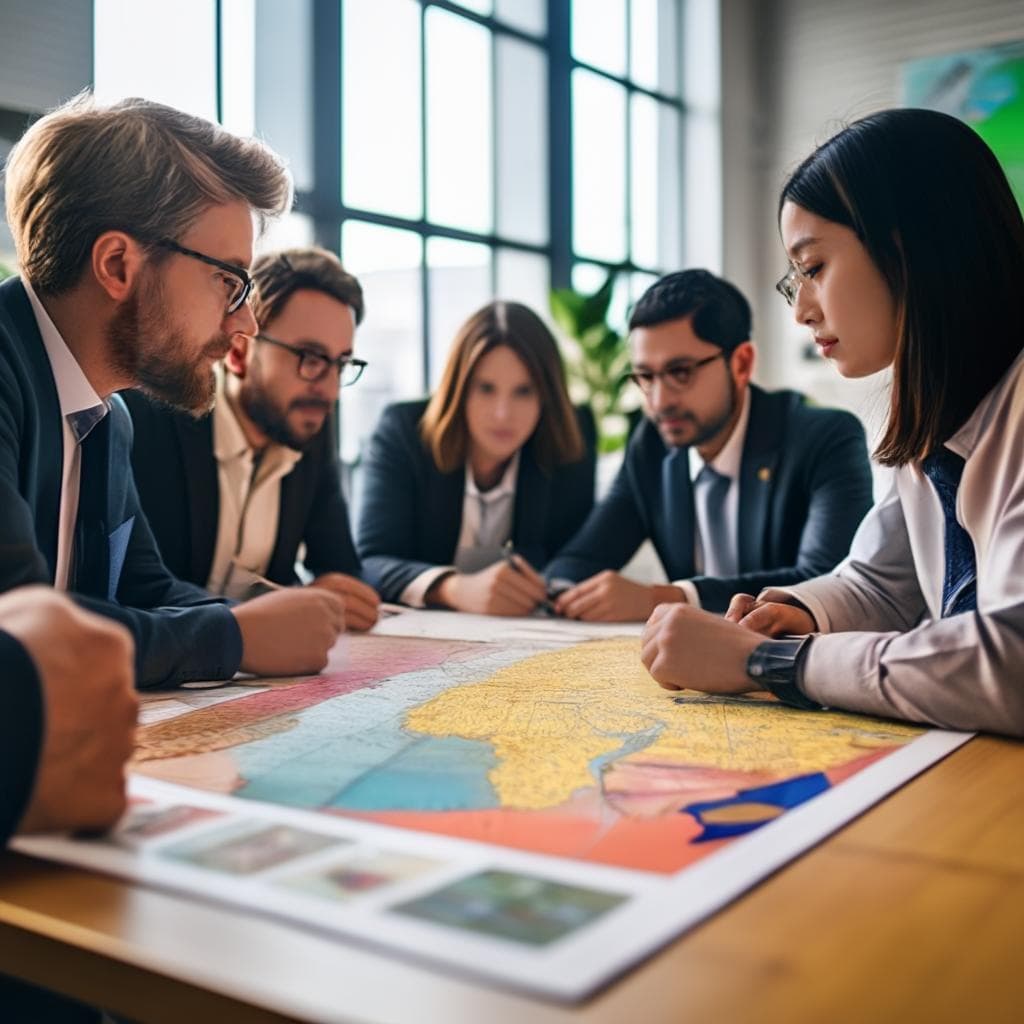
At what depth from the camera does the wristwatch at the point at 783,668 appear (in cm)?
132

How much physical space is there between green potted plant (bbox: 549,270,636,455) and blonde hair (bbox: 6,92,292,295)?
3.62m

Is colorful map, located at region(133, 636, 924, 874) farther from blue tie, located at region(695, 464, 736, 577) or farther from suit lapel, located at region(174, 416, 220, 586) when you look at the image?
blue tie, located at region(695, 464, 736, 577)

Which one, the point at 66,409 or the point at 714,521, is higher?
the point at 66,409

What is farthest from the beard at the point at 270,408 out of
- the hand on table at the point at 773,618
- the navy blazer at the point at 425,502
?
the hand on table at the point at 773,618

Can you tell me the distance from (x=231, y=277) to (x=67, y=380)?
12.4 inches

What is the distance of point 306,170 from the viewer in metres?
4.19

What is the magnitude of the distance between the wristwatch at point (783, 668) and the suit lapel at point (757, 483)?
1.33 m

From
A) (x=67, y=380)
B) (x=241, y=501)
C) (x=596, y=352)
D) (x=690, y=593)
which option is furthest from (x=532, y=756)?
(x=596, y=352)

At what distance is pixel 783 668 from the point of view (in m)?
1.33

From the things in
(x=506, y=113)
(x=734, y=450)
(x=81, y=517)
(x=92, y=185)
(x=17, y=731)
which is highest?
(x=506, y=113)

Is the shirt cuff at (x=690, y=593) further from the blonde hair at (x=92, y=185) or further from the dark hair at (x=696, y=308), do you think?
the blonde hair at (x=92, y=185)

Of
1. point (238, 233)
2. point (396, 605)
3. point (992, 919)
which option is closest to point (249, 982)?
point (992, 919)

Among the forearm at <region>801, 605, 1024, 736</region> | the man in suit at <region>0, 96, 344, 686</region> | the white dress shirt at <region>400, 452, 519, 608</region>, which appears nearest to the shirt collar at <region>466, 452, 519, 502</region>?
the white dress shirt at <region>400, 452, 519, 608</region>

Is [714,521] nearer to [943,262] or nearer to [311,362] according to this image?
[311,362]
